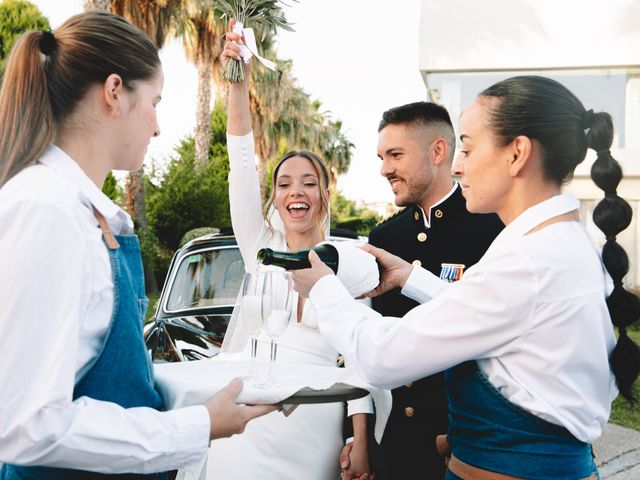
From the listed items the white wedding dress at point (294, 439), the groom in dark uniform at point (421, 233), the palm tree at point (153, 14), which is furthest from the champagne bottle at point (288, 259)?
the palm tree at point (153, 14)

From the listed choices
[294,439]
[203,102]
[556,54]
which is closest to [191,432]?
[294,439]

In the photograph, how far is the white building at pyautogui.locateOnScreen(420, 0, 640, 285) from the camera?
16719mm

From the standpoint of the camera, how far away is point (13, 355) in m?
1.32

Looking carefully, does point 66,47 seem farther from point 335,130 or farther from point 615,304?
point 335,130

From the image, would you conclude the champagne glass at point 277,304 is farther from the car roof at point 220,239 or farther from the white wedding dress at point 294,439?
the car roof at point 220,239

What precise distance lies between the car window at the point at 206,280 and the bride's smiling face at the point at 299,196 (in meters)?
2.10

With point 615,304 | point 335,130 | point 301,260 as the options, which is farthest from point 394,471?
point 335,130

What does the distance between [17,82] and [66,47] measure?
0.52 feet

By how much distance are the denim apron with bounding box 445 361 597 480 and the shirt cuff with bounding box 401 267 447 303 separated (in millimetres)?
804

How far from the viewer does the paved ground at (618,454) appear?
211 inches

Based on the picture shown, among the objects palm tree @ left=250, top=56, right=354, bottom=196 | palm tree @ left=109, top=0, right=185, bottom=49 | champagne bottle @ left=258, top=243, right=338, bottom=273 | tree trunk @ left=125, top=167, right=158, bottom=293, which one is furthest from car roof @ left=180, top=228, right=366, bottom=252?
palm tree @ left=250, top=56, right=354, bottom=196

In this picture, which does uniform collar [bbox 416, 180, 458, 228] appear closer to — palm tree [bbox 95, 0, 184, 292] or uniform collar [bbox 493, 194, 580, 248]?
uniform collar [bbox 493, 194, 580, 248]

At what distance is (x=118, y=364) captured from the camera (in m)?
1.59

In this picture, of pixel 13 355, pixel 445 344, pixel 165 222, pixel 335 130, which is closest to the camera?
pixel 13 355
